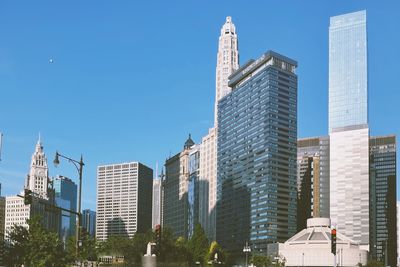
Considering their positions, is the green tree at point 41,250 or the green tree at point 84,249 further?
the green tree at point 84,249

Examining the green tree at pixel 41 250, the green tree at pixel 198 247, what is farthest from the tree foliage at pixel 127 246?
the green tree at pixel 41 250

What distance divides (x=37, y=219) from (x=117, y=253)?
101 meters

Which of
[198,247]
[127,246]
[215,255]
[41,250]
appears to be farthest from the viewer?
[127,246]

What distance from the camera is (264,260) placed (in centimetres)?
18150

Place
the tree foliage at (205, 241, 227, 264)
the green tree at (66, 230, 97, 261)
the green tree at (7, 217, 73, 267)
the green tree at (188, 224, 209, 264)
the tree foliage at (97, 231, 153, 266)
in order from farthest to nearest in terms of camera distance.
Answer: the tree foliage at (97, 231, 153, 266) → the green tree at (188, 224, 209, 264) → the tree foliage at (205, 241, 227, 264) → the green tree at (66, 230, 97, 261) → the green tree at (7, 217, 73, 267)

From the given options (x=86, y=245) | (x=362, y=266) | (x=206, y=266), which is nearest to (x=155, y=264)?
(x=86, y=245)

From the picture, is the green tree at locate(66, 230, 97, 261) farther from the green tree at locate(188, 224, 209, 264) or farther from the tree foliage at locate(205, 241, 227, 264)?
the green tree at locate(188, 224, 209, 264)

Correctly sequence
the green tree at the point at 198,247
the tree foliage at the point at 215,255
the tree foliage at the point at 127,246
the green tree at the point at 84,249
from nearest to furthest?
the green tree at the point at 84,249
the tree foliage at the point at 215,255
the green tree at the point at 198,247
the tree foliage at the point at 127,246

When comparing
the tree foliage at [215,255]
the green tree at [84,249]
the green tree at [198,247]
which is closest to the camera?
the green tree at [84,249]

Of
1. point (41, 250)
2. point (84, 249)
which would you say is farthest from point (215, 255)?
point (41, 250)

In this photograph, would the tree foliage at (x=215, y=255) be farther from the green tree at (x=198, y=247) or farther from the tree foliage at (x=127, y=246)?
the tree foliage at (x=127, y=246)

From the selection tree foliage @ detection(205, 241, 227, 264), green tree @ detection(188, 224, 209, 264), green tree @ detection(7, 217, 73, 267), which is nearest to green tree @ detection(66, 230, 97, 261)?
green tree @ detection(7, 217, 73, 267)

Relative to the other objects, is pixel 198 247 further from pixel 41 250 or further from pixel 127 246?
pixel 41 250

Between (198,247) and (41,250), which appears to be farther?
(198,247)
